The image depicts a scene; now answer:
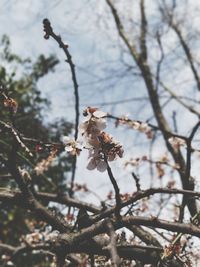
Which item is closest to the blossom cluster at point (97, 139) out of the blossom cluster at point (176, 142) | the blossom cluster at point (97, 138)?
the blossom cluster at point (97, 138)

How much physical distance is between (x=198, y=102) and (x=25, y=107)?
405 cm

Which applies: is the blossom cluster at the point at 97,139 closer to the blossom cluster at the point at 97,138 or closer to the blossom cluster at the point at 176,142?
the blossom cluster at the point at 97,138

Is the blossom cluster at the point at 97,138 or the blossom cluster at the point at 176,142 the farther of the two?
the blossom cluster at the point at 176,142

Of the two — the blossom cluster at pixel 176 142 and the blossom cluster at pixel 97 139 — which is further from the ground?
the blossom cluster at pixel 176 142

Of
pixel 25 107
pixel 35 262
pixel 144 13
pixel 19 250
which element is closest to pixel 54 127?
pixel 25 107

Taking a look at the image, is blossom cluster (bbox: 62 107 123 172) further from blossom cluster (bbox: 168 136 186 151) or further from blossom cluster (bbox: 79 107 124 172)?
blossom cluster (bbox: 168 136 186 151)

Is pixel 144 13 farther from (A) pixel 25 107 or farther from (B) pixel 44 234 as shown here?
(B) pixel 44 234

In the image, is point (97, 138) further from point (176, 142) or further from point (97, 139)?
point (176, 142)

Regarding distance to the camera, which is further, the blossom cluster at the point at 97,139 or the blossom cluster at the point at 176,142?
the blossom cluster at the point at 176,142

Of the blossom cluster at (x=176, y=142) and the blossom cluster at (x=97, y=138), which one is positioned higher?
the blossom cluster at (x=176, y=142)

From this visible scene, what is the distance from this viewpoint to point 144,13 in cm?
1073

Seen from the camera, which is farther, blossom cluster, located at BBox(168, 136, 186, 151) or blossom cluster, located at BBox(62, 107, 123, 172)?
blossom cluster, located at BBox(168, 136, 186, 151)

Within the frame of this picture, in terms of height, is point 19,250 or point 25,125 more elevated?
point 25,125

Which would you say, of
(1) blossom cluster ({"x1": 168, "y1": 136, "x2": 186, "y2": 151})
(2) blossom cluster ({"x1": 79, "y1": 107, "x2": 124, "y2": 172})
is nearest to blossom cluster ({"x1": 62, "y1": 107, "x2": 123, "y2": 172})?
(2) blossom cluster ({"x1": 79, "y1": 107, "x2": 124, "y2": 172})
